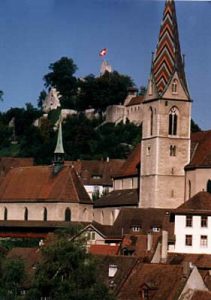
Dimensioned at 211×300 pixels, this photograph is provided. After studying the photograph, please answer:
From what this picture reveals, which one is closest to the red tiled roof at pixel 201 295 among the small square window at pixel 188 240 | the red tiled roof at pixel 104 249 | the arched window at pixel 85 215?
the red tiled roof at pixel 104 249

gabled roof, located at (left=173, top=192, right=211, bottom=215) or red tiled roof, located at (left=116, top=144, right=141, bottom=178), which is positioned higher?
red tiled roof, located at (left=116, top=144, right=141, bottom=178)

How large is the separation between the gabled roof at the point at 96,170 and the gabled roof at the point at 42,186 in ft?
64.9

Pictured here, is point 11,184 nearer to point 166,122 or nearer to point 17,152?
point 166,122

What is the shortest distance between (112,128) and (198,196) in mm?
63993

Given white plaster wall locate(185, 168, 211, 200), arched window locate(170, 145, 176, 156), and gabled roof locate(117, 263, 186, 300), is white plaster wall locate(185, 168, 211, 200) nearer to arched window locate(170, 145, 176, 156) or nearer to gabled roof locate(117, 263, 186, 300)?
arched window locate(170, 145, 176, 156)

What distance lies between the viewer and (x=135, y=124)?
137750 millimetres

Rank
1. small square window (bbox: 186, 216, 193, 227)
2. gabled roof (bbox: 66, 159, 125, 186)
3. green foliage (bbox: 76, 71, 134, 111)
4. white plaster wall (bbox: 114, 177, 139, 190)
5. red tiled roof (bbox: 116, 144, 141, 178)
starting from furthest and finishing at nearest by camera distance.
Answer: green foliage (bbox: 76, 71, 134, 111), gabled roof (bbox: 66, 159, 125, 186), red tiled roof (bbox: 116, 144, 141, 178), white plaster wall (bbox: 114, 177, 139, 190), small square window (bbox: 186, 216, 193, 227)

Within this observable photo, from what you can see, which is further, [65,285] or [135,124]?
[135,124]

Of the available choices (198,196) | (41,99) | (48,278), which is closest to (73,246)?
(48,278)

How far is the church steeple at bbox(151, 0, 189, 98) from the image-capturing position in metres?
90.9

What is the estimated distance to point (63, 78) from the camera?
548 ft

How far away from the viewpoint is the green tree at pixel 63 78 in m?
166

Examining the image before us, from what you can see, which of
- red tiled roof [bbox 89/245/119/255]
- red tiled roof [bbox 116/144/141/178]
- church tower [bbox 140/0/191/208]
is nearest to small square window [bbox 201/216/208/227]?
red tiled roof [bbox 89/245/119/255]

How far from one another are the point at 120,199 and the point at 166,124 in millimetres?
7622
